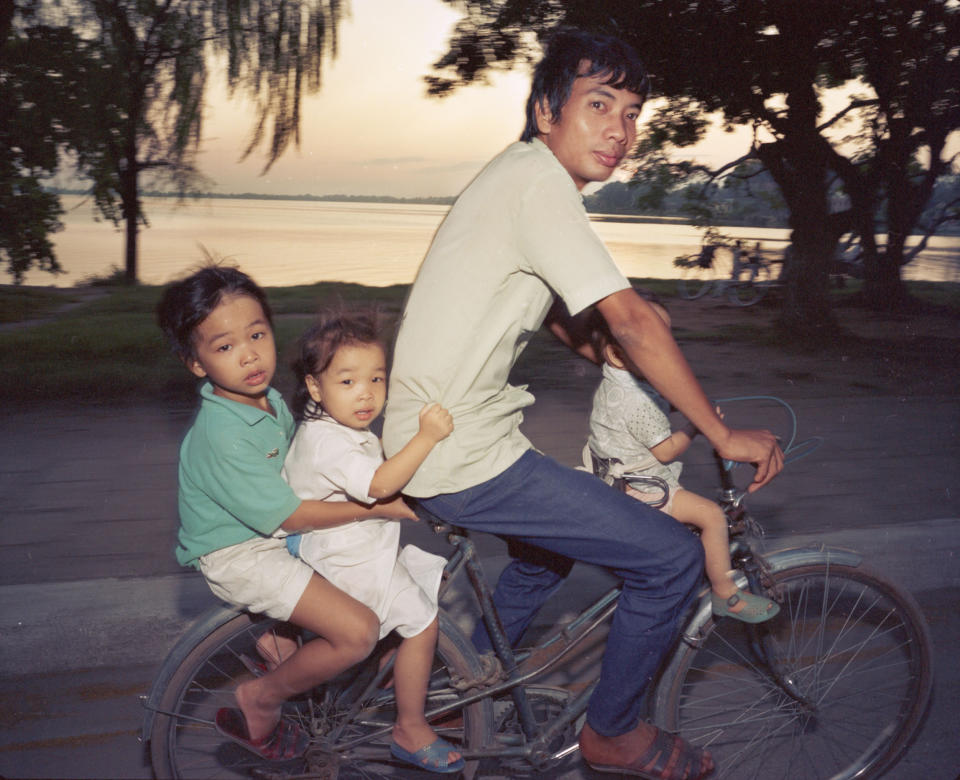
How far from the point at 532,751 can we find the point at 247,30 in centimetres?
645

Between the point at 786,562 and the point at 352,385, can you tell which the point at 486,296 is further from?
the point at 786,562

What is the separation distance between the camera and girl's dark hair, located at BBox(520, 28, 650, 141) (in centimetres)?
215

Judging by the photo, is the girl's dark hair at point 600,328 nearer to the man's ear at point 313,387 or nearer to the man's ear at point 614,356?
the man's ear at point 614,356

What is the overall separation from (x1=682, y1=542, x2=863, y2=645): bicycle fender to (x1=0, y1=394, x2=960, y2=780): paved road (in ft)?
2.40

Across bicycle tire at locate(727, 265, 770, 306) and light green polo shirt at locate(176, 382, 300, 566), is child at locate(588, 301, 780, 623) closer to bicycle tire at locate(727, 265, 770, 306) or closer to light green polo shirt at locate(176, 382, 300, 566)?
light green polo shirt at locate(176, 382, 300, 566)

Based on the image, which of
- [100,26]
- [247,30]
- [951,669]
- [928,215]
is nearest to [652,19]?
[247,30]

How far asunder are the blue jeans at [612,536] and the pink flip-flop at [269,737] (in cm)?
80

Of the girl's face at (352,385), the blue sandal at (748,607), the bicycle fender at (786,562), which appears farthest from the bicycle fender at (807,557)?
the girl's face at (352,385)

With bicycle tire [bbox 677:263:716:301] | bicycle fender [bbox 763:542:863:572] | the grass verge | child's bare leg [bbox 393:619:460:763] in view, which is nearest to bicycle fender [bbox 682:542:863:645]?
bicycle fender [bbox 763:542:863:572]

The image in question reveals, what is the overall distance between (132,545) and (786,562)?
10.4ft

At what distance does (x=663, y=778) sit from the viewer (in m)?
2.46

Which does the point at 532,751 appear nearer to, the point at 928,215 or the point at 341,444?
the point at 341,444

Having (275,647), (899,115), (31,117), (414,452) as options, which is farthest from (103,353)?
(899,115)

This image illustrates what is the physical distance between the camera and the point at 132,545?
4.27 m
